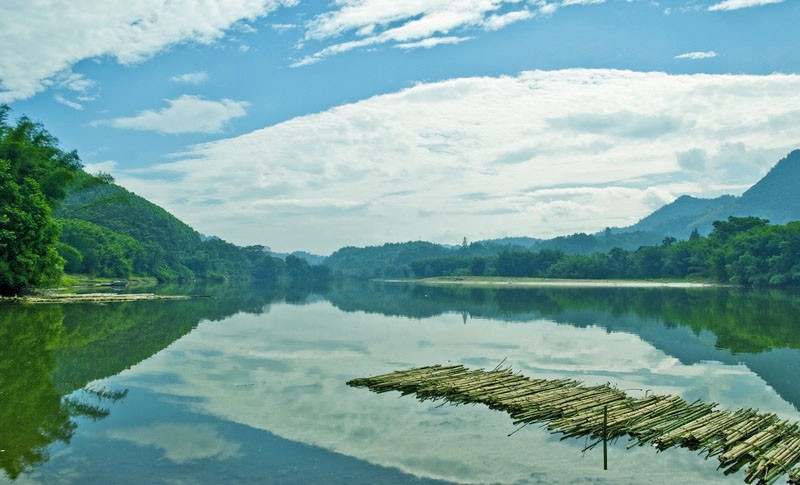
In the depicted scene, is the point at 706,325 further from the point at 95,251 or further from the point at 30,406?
the point at 95,251

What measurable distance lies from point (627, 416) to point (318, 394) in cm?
1010

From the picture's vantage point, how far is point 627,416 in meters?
16.7

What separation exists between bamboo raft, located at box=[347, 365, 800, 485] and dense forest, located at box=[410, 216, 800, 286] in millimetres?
100033

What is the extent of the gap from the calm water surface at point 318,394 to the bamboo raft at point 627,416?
0.51m

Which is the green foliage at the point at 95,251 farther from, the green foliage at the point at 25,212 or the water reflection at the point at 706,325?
the water reflection at the point at 706,325

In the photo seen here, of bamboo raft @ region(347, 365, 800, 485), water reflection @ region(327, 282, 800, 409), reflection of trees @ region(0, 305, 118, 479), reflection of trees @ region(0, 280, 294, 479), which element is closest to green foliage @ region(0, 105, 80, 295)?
reflection of trees @ region(0, 280, 294, 479)

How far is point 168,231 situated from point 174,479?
181m

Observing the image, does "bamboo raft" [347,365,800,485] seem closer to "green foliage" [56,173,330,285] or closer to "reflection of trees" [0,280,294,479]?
"reflection of trees" [0,280,294,479]

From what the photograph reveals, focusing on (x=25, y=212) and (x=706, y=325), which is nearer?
(x=706, y=325)

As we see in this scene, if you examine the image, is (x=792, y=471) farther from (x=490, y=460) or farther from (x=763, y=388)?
(x=763, y=388)

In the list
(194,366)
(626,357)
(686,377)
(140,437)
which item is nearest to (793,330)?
(626,357)

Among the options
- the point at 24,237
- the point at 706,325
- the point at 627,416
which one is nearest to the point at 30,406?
the point at 627,416

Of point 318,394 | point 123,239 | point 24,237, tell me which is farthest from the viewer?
point 123,239

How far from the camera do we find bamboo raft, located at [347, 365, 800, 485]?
13953 millimetres
